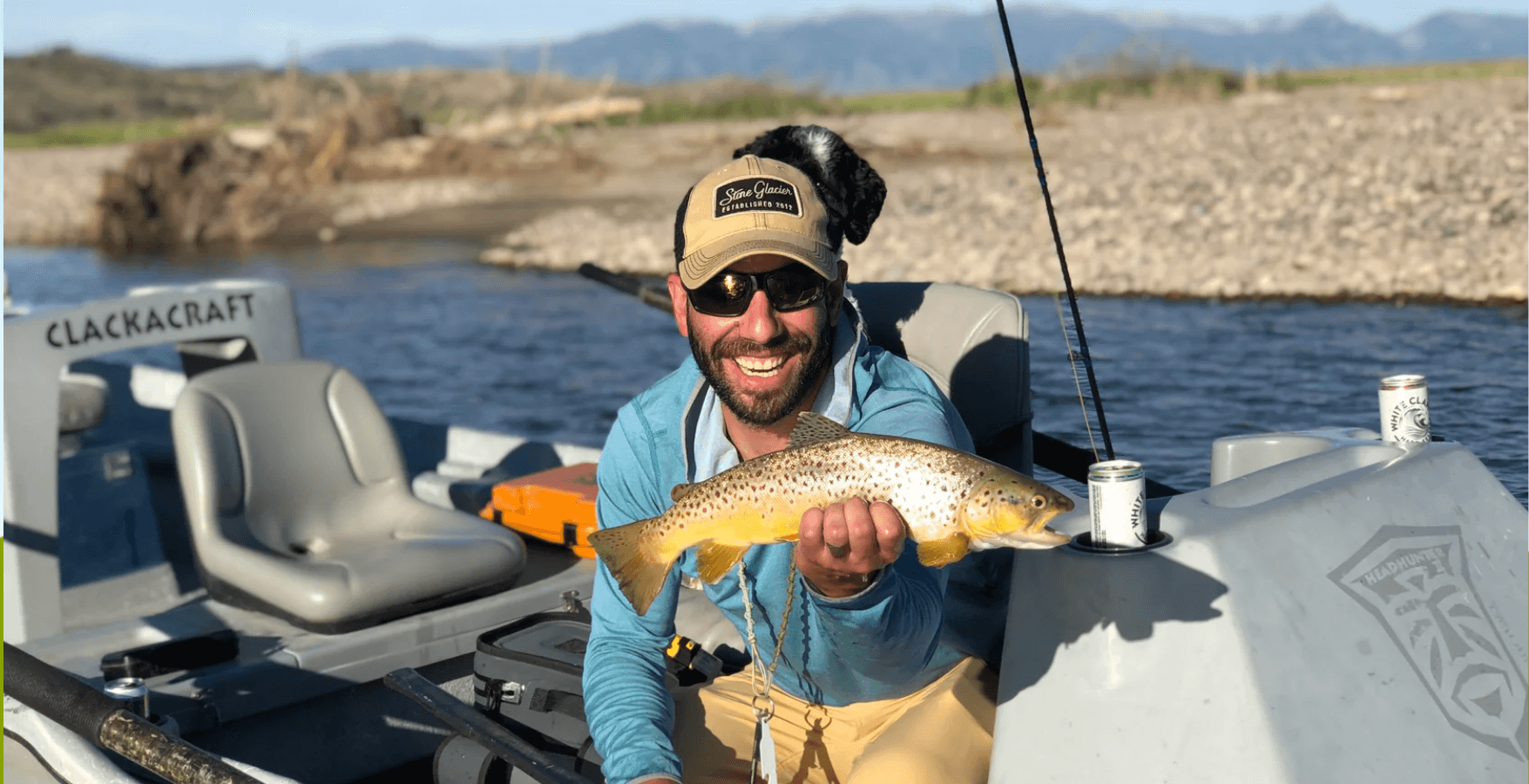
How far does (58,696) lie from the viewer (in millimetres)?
3346

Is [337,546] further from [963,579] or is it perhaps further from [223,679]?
[963,579]

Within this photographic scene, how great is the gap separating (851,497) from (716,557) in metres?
0.30

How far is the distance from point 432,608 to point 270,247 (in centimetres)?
3023

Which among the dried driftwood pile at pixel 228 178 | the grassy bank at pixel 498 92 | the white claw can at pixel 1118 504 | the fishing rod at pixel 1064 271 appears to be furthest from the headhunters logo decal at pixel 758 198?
the dried driftwood pile at pixel 228 178

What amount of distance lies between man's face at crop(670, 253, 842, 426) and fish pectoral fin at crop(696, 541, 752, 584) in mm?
374

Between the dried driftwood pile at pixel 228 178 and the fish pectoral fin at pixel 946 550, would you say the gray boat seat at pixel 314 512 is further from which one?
the dried driftwood pile at pixel 228 178

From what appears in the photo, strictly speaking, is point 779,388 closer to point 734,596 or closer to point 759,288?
point 759,288

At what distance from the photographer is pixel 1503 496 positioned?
2857 millimetres

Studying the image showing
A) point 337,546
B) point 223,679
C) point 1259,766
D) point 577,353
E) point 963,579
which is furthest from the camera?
point 577,353

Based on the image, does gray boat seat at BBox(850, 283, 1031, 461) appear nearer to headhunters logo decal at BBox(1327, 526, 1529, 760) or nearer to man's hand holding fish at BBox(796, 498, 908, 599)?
headhunters logo decal at BBox(1327, 526, 1529, 760)

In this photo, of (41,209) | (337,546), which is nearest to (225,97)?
(41,209)

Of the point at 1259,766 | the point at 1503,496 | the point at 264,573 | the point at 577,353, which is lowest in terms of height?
the point at 577,353

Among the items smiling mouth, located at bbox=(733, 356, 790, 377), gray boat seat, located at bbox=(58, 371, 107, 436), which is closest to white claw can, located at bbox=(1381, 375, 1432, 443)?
smiling mouth, located at bbox=(733, 356, 790, 377)

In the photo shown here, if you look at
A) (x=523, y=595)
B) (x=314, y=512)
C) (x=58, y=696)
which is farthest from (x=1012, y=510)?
(x=314, y=512)
